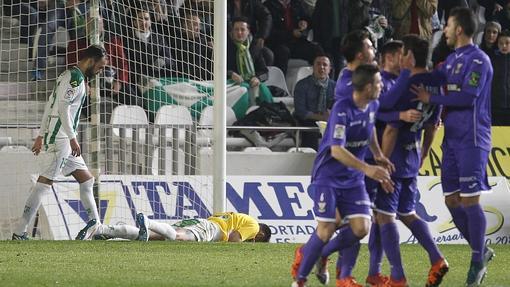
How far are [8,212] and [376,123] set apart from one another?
713cm

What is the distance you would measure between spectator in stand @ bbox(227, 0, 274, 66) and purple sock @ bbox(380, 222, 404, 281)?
9461mm

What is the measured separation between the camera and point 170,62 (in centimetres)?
1622

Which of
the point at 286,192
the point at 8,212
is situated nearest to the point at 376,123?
the point at 286,192

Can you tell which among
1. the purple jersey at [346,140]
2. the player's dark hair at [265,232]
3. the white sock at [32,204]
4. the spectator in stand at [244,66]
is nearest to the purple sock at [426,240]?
the purple jersey at [346,140]

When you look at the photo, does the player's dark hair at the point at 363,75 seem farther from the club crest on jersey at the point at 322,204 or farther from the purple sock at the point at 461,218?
the purple sock at the point at 461,218

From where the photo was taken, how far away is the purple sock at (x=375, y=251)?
9648 mm

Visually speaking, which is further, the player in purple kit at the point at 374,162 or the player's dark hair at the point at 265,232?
the player's dark hair at the point at 265,232

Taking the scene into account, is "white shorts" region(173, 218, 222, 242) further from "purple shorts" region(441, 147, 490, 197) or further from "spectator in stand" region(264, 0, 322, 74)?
"spectator in stand" region(264, 0, 322, 74)

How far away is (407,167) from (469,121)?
61 centimetres

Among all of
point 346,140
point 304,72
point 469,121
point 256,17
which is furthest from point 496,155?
point 346,140

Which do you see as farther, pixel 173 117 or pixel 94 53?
Result: pixel 173 117

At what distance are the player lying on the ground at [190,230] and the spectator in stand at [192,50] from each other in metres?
2.30

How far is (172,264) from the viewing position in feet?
38.0

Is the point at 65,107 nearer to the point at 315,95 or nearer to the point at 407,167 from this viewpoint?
the point at 315,95
